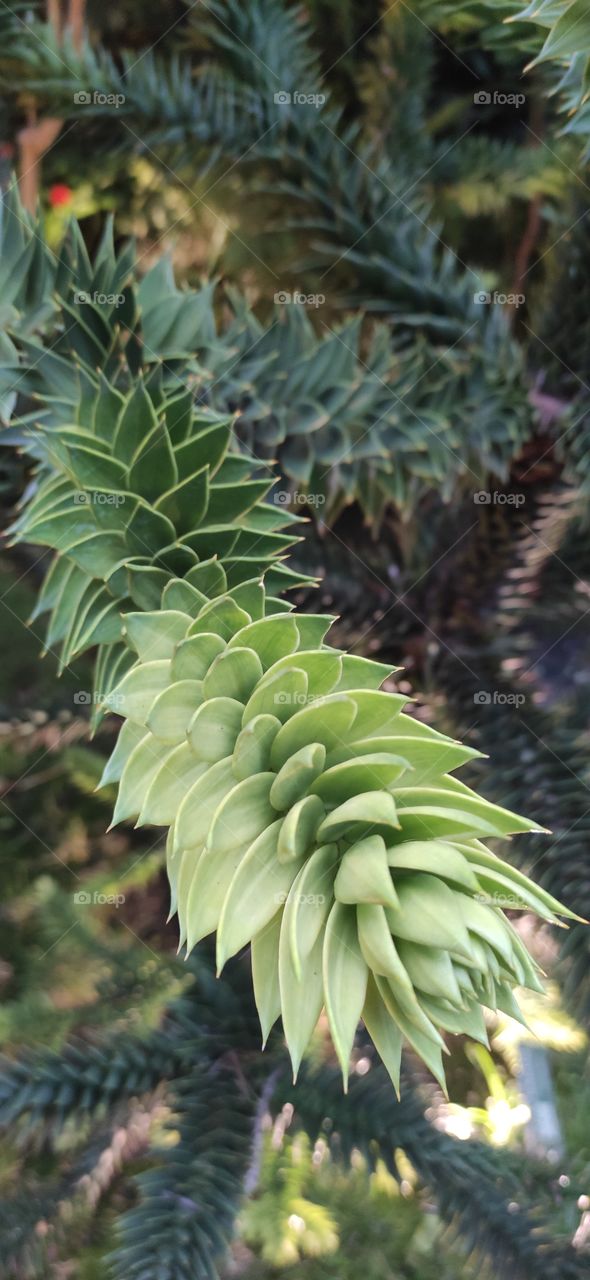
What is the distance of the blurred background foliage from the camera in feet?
2.64

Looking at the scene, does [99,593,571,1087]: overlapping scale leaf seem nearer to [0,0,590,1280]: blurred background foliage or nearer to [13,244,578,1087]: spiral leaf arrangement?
[13,244,578,1087]: spiral leaf arrangement

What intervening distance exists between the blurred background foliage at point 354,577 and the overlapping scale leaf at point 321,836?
359 mm

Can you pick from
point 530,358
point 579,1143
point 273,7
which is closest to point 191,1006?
point 579,1143

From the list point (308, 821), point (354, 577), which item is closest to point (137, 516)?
point (308, 821)

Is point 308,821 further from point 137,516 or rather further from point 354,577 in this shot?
point 354,577

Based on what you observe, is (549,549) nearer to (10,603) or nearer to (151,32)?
(10,603)

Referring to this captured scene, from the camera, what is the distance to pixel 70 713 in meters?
0.97

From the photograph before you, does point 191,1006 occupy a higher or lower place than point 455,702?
lower

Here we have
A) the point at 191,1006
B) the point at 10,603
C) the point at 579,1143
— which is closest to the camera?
the point at 191,1006

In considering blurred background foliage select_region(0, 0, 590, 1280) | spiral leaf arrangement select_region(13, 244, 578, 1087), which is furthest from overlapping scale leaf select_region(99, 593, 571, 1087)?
blurred background foliage select_region(0, 0, 590, 1280)

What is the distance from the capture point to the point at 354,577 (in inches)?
36.2

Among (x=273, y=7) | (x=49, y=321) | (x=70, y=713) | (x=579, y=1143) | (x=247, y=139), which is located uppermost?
(x=273, y=7)

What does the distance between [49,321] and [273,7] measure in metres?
0.53

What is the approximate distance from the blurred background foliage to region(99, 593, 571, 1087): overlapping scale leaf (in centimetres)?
36
